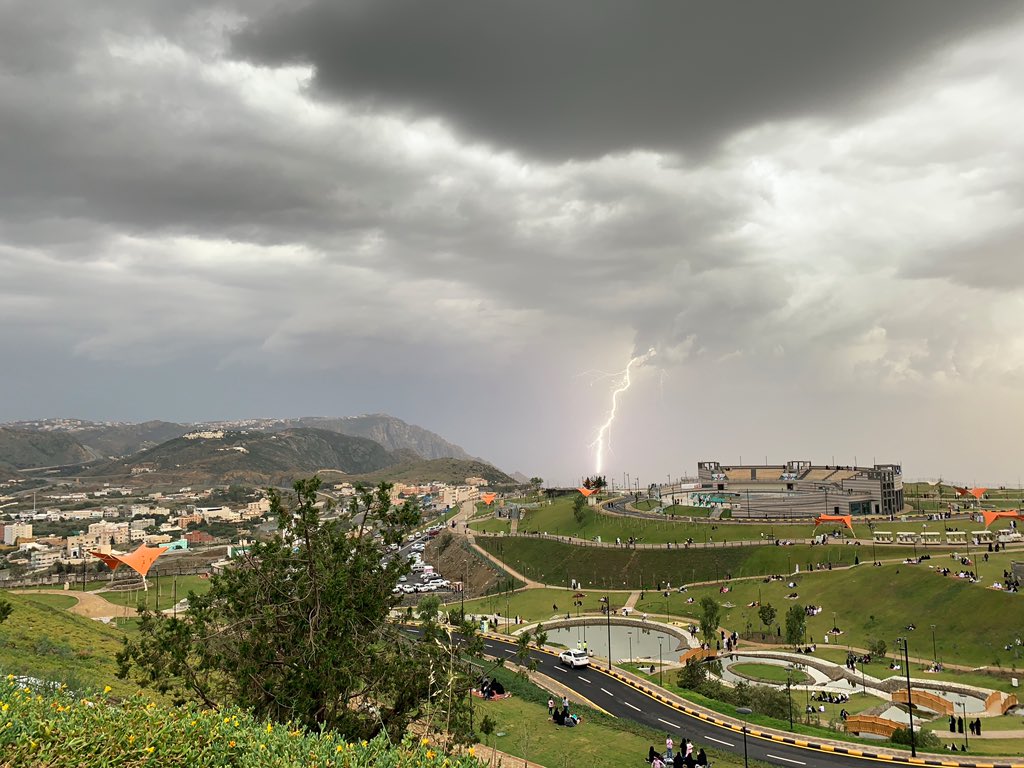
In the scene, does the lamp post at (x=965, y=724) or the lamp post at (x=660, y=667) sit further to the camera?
the lamp post at (x=660, y=667)

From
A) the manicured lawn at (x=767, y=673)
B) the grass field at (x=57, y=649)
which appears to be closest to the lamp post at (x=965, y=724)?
the manicured lawn at (x=767, y=673)

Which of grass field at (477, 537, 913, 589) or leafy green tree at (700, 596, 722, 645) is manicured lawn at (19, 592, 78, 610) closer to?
grass field at (477, 537, 913, 589)

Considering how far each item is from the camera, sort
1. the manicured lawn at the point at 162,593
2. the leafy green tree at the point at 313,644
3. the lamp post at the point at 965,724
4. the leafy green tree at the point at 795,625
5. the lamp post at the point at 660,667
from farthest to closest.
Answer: the manicured lawn at the point at 162,593, the leafy green tree at the point at 795,625, the lamp post at the point at 660,667, the lamp post at the point at 965,724, the leafy green tree at the point at 313,644

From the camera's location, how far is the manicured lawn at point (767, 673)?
62531 millimetres

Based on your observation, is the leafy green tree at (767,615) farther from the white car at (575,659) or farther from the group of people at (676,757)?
the group of people at (676,757)

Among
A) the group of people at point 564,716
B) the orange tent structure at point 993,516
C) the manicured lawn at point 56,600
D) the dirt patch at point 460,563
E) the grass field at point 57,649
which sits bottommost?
the dirt patch at point 460,563

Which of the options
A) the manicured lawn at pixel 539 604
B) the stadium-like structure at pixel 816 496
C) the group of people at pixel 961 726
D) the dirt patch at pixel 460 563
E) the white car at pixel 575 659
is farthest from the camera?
the stadium-like structure at pixel 816 496

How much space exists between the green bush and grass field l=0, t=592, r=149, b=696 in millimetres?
11576

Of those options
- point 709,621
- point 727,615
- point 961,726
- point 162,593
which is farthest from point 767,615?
point 162,593

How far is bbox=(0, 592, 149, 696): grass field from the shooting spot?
91.3 ft

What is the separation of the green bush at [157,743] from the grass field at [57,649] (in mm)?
11576

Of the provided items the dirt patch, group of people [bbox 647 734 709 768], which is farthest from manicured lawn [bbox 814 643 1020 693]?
the dirt patch

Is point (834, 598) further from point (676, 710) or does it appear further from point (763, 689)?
point (676, 710)

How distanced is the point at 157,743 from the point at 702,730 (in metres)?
41.1
